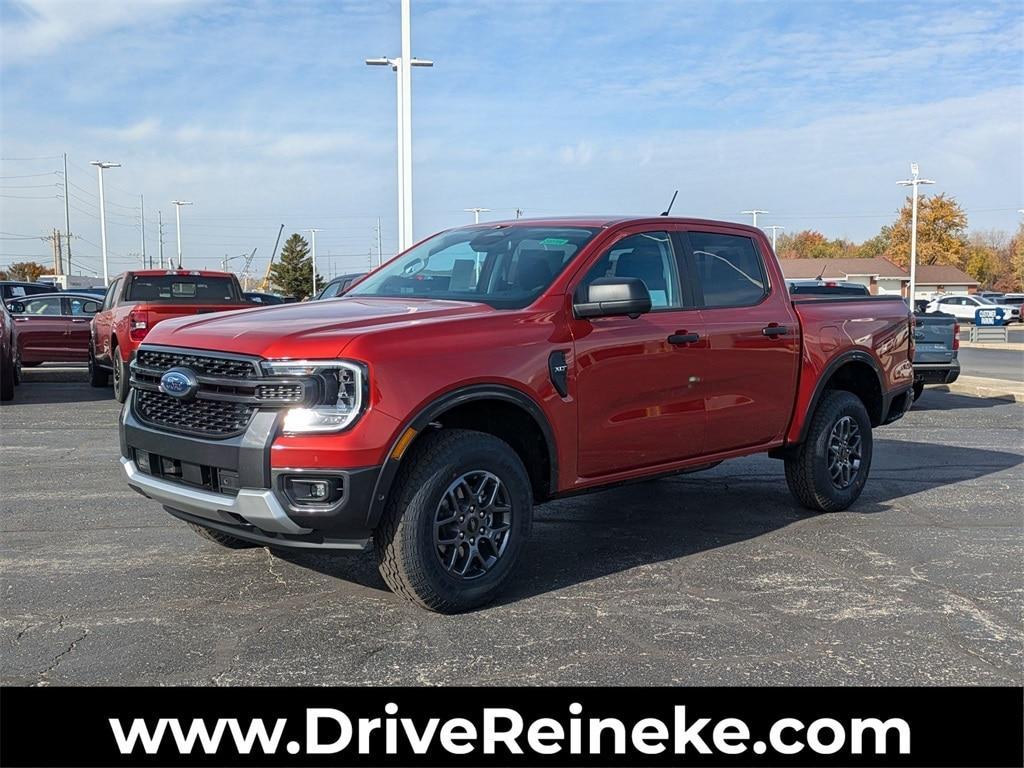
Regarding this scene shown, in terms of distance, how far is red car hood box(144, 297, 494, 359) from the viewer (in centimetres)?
468

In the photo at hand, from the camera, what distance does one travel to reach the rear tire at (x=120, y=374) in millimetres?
12047

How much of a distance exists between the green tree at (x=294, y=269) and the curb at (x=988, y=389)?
89626 millimetres

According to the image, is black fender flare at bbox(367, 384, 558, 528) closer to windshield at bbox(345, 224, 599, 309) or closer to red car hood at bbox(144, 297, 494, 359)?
red car hood at bbox(144, 297, 494, 359)

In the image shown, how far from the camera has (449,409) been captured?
4.94 m

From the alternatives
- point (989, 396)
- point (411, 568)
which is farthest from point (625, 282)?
point (989, 396)

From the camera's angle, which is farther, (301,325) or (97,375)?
(97,375)

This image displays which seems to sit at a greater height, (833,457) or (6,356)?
(6,356)

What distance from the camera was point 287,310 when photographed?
561 centimetres

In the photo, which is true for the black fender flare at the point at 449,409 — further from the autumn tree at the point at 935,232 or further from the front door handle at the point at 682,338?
the autumn tree at the point at 935,232

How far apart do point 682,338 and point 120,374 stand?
824 cm

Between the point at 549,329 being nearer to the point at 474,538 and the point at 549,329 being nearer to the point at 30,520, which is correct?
the point at 474,538

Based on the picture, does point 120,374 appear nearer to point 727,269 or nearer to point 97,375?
point 97,375

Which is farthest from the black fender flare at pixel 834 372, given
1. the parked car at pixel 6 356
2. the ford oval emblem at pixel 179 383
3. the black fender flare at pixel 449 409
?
the parked car at pixel 6 356

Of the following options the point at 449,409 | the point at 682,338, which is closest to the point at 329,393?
the point at 449,409
